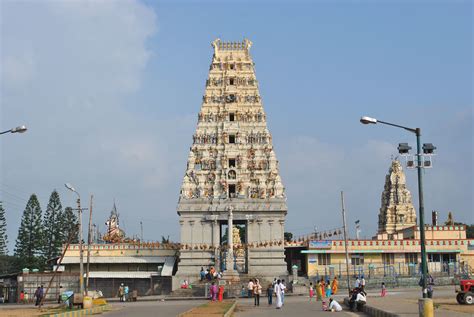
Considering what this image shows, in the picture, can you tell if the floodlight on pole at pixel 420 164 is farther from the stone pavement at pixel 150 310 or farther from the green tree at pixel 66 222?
the green tree at pixel 66 222

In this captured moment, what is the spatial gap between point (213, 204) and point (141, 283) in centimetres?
990

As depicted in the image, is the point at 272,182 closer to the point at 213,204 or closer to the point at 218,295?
the point at 213,204

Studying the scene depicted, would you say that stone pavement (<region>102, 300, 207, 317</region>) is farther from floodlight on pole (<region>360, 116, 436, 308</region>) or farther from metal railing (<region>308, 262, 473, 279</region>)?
metal railing (<region>308, 262, 473, 279</region>)

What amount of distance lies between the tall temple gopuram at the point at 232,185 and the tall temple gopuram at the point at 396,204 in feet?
124

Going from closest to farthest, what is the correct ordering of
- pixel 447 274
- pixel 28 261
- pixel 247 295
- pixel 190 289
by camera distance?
pixel 247 295 < pixel 190 289 < pixel 447 274 < pixel 28 261

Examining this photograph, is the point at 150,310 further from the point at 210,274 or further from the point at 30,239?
the point at 30,239

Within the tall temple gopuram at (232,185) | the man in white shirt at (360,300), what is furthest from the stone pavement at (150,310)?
the tall temple gopuram at (232,185)

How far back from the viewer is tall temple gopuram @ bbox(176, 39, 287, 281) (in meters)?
67.5

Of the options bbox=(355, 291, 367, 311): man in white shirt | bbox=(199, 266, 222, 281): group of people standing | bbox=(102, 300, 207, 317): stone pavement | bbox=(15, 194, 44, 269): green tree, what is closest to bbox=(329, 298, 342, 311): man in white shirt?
bbox=(355, 291, 367, 311): man in white shirt

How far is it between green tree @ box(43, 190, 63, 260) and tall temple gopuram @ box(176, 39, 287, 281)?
28480 millimetres

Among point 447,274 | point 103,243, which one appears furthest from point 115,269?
point 447,274

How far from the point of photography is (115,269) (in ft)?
242

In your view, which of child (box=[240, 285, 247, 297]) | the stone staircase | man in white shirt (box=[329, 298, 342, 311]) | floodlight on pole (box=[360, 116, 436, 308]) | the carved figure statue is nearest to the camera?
floodlight on pole (box=[360, 116, 436, 308])

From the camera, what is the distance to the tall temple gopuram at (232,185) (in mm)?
67500
